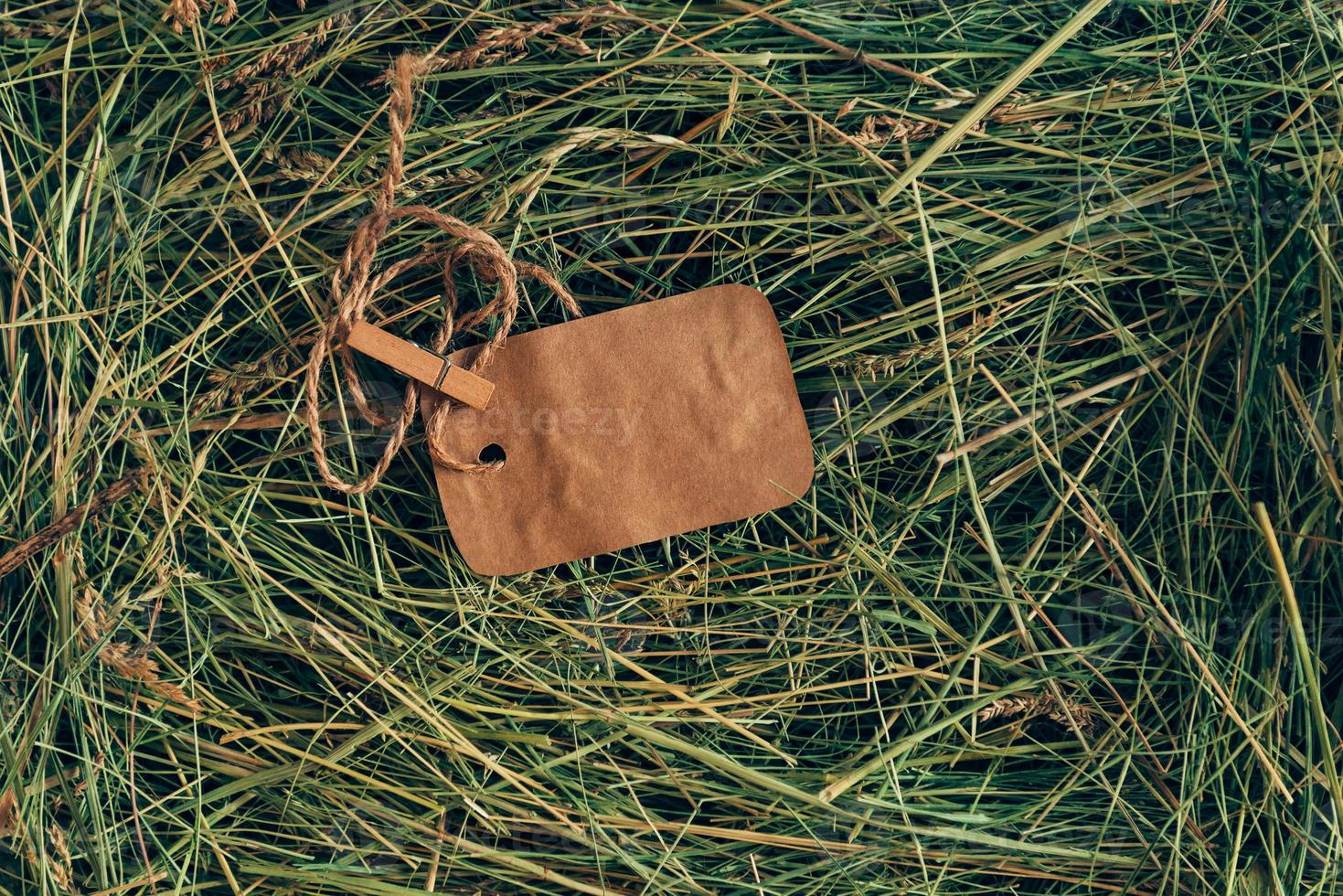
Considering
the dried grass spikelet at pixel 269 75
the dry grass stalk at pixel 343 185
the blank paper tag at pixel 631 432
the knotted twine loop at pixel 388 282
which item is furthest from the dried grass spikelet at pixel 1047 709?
the dried grass spikelet at pixel 269 75

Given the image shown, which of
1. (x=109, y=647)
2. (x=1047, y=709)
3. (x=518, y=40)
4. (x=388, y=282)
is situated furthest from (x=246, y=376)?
(x=1047, y=709)

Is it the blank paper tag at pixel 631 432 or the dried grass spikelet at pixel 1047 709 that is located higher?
the blank paper tag at pixel 631 432

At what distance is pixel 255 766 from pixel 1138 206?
98cm

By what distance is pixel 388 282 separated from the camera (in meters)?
0.83

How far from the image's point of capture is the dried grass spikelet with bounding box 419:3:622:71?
82cm

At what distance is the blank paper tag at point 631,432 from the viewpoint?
818 millimetres

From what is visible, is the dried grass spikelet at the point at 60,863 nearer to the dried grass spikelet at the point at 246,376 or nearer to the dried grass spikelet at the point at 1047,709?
the dried grass spikelet at the point at 246,376

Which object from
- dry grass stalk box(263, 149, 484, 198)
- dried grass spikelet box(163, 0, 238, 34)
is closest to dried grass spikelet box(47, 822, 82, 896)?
dry grass stalk box(263, 149, 484, 198)

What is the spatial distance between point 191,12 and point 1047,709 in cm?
100

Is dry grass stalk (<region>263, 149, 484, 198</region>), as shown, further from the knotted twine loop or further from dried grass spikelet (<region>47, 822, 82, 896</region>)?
dried grass spikelet (<region>47, 822, 82, 896</region>)

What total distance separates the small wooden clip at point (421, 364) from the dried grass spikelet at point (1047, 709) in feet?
1.80

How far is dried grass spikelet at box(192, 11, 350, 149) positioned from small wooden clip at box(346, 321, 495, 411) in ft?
0.79

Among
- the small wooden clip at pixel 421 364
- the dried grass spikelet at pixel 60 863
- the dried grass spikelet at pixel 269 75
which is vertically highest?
the dried grass spikelet at pixel 269 75

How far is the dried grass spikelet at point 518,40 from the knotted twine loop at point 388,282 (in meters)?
0.03
